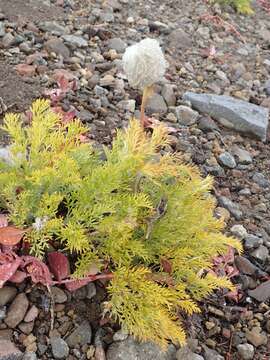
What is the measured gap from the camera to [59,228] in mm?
2508

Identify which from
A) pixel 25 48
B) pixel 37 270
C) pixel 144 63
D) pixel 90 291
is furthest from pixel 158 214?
pixel 25 48

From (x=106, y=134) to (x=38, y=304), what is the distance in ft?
5.21

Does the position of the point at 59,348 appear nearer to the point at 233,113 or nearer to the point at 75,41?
the point at 233,113

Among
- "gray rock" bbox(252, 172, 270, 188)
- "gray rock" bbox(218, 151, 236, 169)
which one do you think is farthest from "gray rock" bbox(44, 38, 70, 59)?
"gray rock" bbox(252, 172, 270, 188)

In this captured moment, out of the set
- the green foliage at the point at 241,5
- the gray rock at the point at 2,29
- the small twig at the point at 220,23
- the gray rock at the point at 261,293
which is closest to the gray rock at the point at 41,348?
the gray rock at the point at 261,293

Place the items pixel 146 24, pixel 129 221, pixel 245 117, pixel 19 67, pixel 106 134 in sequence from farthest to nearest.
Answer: pixel 146 24, pixel 245 117, pixel 19 67, pixel 106 134, pixel 129 221

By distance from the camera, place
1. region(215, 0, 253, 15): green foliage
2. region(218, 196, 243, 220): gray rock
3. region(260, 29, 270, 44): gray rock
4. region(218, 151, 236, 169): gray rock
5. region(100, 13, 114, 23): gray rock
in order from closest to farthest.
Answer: region(218, 196, 243, 220): gray rock < region(218, 151, 236, 169): gray rock < region(100, 13, 114, 23): gray rock < region(260, 29, 270, 44): gray rock < region(215, 0, 253, 15): green foliage

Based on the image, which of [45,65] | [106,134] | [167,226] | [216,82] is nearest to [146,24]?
[216,82]

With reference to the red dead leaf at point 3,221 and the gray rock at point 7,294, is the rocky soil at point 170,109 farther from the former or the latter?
the red dead leaf at point 3,221

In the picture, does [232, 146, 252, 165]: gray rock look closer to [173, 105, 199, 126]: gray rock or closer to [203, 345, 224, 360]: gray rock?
[173, 105, 199, 126]: gray rock

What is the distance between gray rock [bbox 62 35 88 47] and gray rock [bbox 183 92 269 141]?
0.91 meters

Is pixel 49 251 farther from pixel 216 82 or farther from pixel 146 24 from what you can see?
pixel 146 24

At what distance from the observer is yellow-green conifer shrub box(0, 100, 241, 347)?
2398mm

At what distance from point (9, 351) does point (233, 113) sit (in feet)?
8.92
